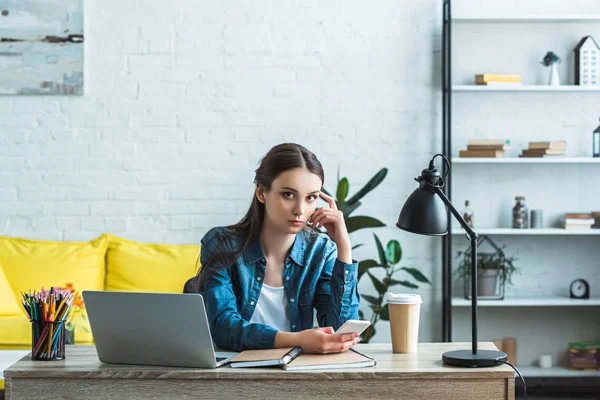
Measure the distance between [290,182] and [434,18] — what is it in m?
2.57

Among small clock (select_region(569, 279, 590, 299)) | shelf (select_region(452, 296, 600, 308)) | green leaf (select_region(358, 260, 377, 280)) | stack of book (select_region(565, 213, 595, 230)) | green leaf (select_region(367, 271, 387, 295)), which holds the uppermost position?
stack of book (select_region(565, 213, 595, 230))

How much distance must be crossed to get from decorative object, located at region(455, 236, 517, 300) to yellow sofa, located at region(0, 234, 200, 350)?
1426mm

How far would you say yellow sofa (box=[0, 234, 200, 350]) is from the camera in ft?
12.8

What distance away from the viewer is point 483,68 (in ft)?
14.2

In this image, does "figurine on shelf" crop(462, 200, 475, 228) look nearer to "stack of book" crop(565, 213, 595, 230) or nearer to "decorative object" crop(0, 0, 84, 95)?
"stack of book" crop(565, 213, 595, 230)

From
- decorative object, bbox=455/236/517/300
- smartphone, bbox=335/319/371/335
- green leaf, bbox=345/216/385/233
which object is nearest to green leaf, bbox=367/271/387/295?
green leaf, bbox=345/216/385/233

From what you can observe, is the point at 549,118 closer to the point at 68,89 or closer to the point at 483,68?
the point at 483,68

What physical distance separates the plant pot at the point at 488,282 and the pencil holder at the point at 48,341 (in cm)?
271

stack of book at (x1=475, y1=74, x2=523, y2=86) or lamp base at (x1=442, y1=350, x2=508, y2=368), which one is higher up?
stack of book at (x1=475, y1=74, x2=523, y2=86)

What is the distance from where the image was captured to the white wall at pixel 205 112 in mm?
4270

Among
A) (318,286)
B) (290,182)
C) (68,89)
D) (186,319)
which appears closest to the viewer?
(186,319)

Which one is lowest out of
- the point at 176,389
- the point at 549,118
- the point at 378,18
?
the point at 176,389

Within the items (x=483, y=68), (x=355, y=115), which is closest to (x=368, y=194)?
(x=355, y=115)

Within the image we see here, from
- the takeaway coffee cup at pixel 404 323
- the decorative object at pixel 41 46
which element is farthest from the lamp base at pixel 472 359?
the decorative object at pixel 41 46
